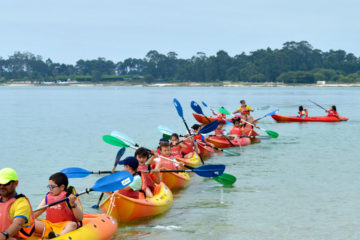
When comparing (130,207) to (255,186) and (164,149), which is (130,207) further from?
(255,186)

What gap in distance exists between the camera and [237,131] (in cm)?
1983

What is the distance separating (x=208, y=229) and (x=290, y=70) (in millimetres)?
160209

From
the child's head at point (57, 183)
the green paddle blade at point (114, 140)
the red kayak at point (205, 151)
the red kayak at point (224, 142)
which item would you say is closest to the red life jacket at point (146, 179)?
the green paddle blade at point (114, 140)

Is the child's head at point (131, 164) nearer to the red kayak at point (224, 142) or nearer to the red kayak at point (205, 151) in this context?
the red kayak at point (205, 151)

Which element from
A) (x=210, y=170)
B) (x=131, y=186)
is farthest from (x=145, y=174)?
(x=210, y=170)

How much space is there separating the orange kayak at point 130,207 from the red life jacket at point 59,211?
5.09ft

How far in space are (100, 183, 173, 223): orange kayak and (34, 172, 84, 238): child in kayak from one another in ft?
4.77

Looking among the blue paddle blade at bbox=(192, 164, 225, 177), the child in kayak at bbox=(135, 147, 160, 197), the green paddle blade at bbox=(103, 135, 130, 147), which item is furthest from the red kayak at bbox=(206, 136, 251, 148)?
the child in kayak at bbox=(135, 147, 160, 197)

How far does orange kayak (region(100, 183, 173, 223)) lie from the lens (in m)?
8.40

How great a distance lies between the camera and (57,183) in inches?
253

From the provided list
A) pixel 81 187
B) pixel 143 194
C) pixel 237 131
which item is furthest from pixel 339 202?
pixel 237 131

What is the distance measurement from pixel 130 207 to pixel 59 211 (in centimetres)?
205

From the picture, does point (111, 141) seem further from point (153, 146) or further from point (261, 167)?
point (153, 146)

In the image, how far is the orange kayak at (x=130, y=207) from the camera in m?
8.40
